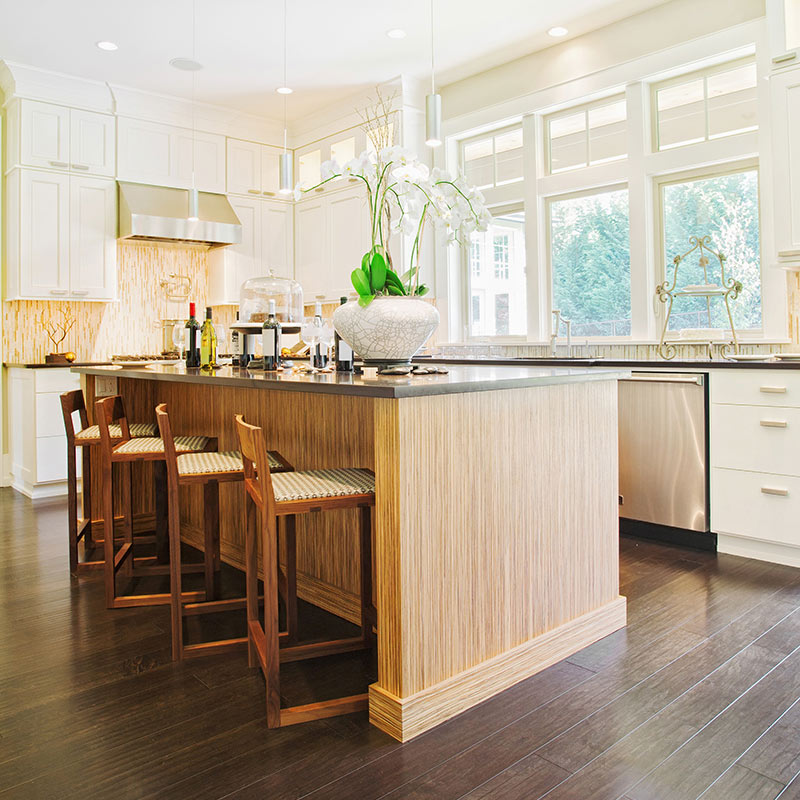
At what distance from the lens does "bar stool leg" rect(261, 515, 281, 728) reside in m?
1.77

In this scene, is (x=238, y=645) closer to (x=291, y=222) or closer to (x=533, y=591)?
(x=533, y=591)

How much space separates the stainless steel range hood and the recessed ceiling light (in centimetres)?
99

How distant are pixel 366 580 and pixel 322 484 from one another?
16.4 inches

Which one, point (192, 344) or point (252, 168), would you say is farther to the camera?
point (252, 168)

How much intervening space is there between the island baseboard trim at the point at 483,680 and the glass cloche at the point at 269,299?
2109 millimetres

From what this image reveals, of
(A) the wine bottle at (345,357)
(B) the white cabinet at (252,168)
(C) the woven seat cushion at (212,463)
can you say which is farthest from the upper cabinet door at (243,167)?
(C) the woven seat cushion at (212,463)

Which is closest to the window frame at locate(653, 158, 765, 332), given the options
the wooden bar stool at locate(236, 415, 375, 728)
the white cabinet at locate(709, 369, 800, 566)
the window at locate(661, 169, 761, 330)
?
the window at locate(661, 169, 761, 330)

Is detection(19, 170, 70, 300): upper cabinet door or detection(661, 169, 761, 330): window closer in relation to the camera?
detection(661, 169, 761, 330): window

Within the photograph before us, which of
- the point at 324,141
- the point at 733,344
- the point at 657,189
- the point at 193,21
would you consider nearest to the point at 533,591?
the point at 733,344

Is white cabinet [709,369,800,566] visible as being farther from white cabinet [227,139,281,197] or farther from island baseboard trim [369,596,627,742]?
white cabinet [227,139,281,197]

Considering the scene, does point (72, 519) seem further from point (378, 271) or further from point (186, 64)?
point (186, 64)

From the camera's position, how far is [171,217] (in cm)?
559

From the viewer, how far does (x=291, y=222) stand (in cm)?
664

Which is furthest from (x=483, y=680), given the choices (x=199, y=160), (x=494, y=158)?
(x=199, y=160)
